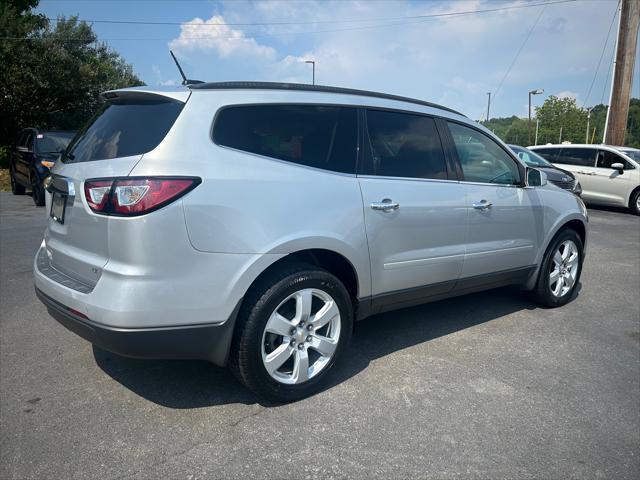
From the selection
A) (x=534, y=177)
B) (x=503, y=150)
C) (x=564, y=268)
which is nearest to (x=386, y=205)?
(x=503, y=150)

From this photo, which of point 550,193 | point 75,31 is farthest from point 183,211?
point 75,31

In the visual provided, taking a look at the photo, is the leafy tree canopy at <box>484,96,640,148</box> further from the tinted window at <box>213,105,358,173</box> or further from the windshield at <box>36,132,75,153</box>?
the tinted window at <box>213,105,358,173</box>

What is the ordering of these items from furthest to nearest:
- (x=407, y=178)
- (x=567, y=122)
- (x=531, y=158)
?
(x=567, y=122) → (x=531, y=158) → (x=407, y=178)

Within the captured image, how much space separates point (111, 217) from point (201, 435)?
4.01 ft

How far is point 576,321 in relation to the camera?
15.1 ft

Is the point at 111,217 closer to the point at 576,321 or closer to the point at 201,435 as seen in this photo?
the point at 201,435

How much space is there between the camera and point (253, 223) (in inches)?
106

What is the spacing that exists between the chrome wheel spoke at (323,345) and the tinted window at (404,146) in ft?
3.65

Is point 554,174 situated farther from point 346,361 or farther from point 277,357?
point 277,357

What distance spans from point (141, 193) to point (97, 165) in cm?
44

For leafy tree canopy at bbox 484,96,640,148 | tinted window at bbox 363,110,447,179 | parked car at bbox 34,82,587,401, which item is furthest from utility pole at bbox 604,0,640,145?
leafy tree canopy at bbox 484,96,640,148

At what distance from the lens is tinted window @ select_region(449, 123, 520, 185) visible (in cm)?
404

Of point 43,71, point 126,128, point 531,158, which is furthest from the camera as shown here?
point 43,71

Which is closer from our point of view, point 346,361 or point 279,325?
point 279,325
